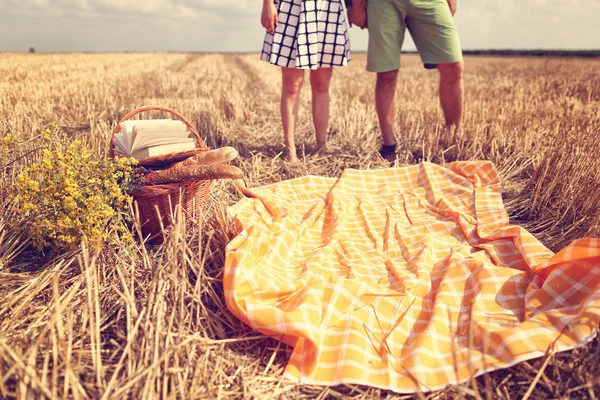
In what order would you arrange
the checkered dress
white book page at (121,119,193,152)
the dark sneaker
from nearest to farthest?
white book page at (121,119,193,152) < the checkered dress < the dark sneaker

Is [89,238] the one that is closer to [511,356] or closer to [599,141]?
[511,356]

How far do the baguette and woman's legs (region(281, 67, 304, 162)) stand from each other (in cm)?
116

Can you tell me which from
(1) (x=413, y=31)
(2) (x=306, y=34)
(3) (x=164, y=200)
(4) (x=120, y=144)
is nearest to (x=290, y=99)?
(2) (x=306, y=34)

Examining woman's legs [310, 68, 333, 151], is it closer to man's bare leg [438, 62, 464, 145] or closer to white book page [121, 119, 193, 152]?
man's bare leg [438, 62, 464, 145]

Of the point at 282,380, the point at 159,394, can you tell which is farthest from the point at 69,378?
the point at 282,380

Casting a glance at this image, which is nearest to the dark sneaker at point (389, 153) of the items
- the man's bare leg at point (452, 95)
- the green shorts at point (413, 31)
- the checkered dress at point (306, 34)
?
the man's bare leg at point (452, 95)

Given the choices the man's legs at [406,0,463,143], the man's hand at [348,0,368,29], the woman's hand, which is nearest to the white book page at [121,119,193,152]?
the woman's hand

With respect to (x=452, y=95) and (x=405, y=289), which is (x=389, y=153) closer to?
(x=452, y=95)

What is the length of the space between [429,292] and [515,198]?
1.22 m

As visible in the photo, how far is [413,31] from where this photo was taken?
297 cm

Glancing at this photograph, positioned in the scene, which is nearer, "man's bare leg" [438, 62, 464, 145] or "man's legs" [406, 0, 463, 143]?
"man's legs" [406, 0, 463, 143]

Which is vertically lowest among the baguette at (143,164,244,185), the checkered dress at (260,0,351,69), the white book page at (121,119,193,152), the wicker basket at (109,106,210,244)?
the wicker basket at (109,106,210,244)

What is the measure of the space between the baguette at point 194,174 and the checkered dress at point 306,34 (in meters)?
1.07

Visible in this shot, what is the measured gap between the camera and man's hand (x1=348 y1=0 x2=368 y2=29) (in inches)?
117
